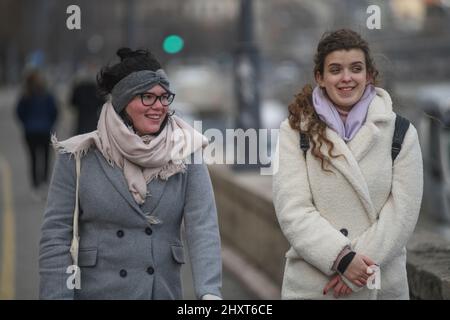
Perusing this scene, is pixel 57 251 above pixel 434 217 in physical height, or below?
above

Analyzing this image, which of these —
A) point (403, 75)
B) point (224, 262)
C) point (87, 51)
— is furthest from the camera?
point (403, 75)

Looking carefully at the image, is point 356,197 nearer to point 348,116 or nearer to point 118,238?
point 348,116

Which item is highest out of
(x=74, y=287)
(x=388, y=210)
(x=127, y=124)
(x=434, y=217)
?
(x=127, y=124)

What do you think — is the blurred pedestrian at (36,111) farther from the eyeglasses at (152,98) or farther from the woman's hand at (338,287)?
the woman's hand at (338,287)

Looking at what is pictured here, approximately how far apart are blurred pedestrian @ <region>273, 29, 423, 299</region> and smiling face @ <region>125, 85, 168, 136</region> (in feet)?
1.47

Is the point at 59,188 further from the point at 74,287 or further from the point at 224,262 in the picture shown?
the point at 224,262

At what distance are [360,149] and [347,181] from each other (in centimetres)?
12

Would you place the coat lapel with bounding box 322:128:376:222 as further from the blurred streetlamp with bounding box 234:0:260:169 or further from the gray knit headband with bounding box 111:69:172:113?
the blurred streetlamp with bounding box 234:0:260:169

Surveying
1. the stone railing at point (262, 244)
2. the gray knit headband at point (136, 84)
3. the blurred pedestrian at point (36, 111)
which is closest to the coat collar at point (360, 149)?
the gray knit headband at point (136, 84)

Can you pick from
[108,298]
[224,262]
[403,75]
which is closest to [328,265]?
[108,298]

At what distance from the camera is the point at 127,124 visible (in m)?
4.30

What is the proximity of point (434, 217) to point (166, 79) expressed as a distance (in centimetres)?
1158
